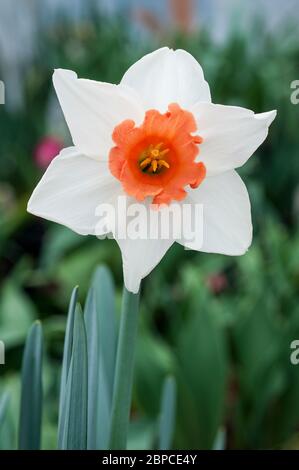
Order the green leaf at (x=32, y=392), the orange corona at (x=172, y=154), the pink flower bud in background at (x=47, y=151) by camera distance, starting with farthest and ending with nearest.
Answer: the pink flower bud in background at (x=47, y=151) < the green leaf at (x=32, y=392) < the orange corona at (x=172, y=154)

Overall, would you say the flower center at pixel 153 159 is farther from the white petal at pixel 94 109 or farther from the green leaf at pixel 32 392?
the green leaf at pixel 32 392

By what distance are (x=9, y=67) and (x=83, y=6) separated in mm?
408

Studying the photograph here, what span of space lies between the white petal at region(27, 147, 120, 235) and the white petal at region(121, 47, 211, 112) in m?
0.04

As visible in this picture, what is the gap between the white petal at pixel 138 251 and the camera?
1.21 feet

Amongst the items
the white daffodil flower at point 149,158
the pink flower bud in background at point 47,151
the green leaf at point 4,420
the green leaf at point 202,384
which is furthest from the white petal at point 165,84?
the pink flower bud in background at point 47,151

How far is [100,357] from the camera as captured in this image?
0.53m

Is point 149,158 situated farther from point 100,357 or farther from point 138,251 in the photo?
point 100,357

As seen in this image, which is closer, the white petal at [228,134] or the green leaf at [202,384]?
the white petal at [228,134]

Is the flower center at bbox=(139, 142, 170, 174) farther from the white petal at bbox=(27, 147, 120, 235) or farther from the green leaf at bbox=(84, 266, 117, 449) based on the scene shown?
the green leaf at bbox=(84, 266, 117, 449)

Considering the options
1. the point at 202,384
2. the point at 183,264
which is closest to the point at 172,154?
the point at 202,384

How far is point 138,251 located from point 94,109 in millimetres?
75

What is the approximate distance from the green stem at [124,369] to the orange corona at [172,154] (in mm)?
66
